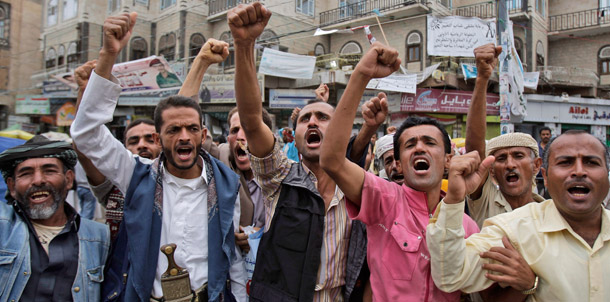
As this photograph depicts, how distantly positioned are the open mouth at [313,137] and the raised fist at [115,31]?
3.91 feet

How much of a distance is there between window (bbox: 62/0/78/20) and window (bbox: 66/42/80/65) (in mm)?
1848

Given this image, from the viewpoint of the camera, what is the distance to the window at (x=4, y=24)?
25156 millimetres

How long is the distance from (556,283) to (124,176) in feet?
7.58

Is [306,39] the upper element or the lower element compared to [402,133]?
upper

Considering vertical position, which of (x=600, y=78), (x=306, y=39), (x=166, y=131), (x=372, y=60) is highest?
(x=306, y=39)

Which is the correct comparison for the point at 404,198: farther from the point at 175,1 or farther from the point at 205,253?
the point at 175,1

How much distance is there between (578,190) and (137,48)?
75.8 ft

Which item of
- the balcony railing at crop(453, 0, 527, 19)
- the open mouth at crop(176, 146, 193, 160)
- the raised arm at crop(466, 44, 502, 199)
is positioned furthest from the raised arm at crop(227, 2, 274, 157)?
the balcony railing at crop(453, 0, 527, 19)

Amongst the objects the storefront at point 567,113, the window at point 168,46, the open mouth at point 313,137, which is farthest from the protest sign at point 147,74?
the storefront at point 567,113

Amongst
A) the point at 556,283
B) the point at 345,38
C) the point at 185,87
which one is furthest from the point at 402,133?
the point at 345,38

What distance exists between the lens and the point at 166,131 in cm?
233

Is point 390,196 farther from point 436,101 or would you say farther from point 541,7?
point 541,7

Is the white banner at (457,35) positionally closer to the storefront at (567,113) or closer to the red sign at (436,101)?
the red sign at (436,101)

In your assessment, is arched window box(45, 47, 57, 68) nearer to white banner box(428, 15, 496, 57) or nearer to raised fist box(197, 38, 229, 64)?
white banner box(428, 15, 496, 57)
